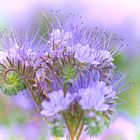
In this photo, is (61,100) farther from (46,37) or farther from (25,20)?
(25,20)

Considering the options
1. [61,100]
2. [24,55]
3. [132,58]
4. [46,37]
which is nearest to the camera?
[61,100]

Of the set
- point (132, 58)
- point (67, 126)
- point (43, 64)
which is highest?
point (43, 64)

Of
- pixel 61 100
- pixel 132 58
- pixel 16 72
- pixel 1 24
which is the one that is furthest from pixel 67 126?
pixel 132 58

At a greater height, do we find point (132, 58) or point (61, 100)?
point (61, 100)

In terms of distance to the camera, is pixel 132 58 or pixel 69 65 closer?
pixel 69 65

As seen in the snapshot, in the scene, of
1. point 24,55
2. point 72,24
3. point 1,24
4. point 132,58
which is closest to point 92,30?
point 72,24

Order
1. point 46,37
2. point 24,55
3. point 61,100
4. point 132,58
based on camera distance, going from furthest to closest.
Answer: point 132,58
point 46,37
point 24,55
point 61,100

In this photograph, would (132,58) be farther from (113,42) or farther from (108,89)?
(108,89)
